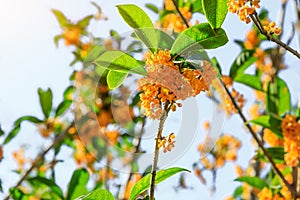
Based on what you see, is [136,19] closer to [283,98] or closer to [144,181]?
[144,181]

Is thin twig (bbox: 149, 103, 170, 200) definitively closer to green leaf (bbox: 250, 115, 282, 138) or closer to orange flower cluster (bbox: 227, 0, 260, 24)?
orange flower cluster (bbox: 227, 0, 260, 24)

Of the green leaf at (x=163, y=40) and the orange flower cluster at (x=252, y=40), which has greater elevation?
the orange flower cluster at (x=252, y=40)

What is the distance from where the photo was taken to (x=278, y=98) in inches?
84.4

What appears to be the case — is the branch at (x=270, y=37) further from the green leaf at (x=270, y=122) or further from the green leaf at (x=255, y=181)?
the green leaf at (x=255, y=181)

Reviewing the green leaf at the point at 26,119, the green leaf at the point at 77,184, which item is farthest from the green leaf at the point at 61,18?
the green leaf at the point at 77,184

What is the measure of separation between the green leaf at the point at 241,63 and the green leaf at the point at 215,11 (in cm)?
114

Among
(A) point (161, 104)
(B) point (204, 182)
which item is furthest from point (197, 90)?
(B) point (204, 182)

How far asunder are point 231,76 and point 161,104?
4.25 feet

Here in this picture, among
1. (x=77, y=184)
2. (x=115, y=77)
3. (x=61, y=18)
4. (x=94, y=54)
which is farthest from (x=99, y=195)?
(x=61, y=18)

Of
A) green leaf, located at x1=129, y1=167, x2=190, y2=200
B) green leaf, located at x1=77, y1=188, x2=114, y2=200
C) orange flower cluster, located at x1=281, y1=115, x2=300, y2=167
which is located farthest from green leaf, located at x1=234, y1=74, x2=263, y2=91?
green leaf, located at x1=77, y1=188, x2=114, y2=200

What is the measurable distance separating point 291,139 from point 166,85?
3.31 feet

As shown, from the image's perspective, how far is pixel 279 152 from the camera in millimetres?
1957

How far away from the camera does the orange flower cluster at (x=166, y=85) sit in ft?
3.02

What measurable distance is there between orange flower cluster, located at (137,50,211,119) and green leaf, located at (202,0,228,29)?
0.14 m
